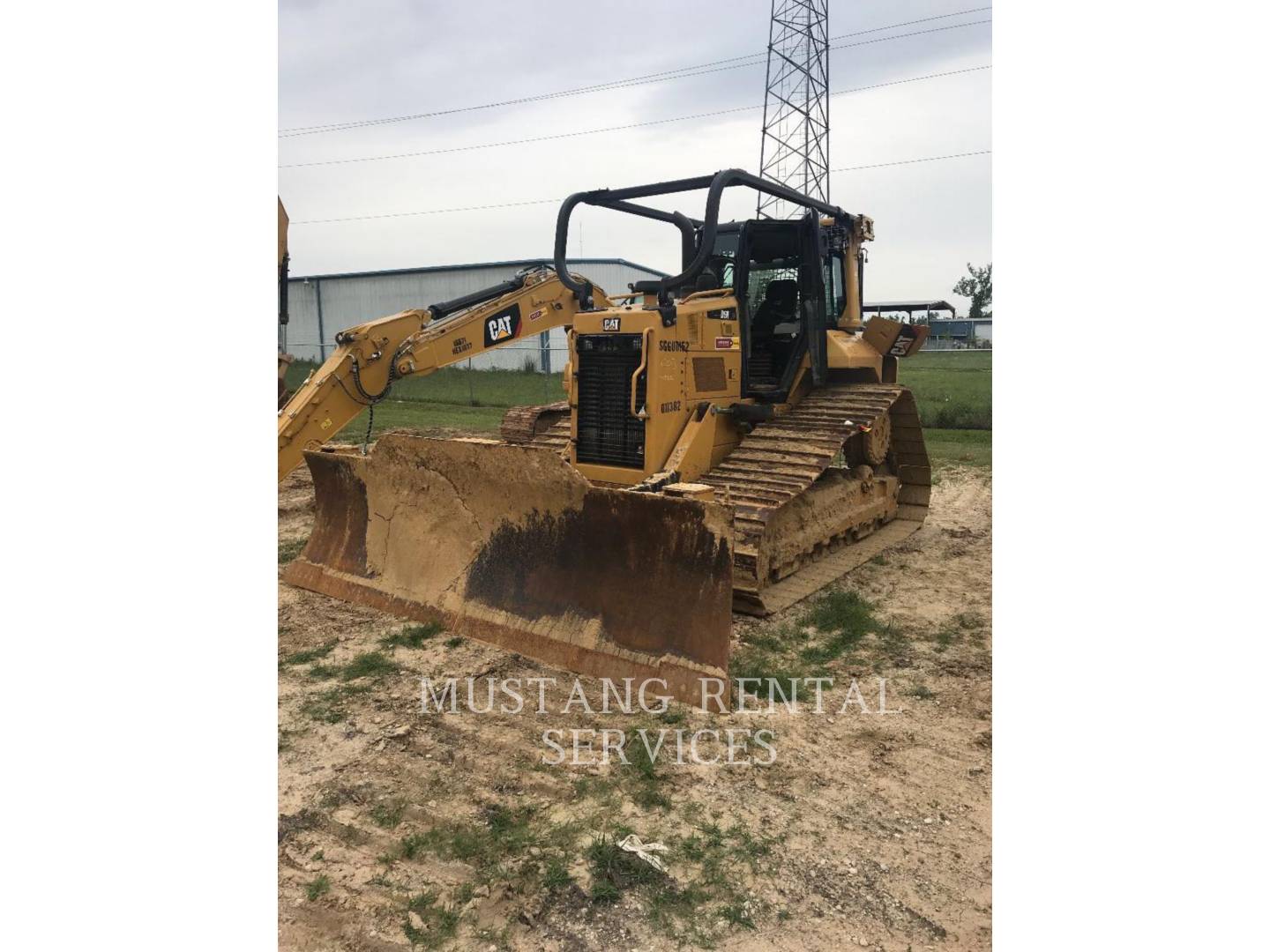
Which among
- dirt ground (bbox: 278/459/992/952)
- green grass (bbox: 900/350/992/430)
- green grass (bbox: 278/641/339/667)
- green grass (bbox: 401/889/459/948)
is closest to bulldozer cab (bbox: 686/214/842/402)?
dirt ground (bbox: 278/459/992/952)

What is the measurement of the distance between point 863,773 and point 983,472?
790cm

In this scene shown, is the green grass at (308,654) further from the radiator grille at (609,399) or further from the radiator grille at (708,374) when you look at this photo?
the radiator grille at (708,374)

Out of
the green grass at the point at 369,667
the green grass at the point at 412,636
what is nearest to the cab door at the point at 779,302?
the green grass at the point at 412,636

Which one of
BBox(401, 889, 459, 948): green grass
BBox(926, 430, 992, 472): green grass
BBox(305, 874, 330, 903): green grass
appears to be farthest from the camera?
BBox(926, 430, 992, 472): green grass

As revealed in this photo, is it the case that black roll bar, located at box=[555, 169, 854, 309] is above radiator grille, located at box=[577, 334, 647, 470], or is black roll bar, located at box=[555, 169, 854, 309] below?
above

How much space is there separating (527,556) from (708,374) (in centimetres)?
208

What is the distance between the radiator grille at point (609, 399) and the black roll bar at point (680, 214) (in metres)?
0.48

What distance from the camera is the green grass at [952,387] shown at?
14750 millimetres

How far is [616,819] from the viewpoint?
2990 mm

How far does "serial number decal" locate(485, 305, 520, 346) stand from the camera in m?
7.09

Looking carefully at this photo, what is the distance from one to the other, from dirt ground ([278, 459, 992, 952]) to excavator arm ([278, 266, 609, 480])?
2155 millimetres

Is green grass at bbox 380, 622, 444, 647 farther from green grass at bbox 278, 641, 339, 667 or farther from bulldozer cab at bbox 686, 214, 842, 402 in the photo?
bulldozer cab at bbox 686, 214, 842, 402

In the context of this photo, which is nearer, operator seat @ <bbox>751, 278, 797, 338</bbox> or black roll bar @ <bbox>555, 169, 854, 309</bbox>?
black roll bar @ <bbox>555, 169, 854, 309</bbox>

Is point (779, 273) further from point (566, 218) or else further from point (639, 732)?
point (639, 732)
